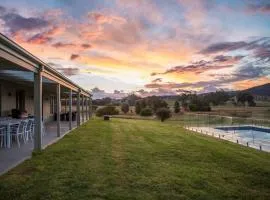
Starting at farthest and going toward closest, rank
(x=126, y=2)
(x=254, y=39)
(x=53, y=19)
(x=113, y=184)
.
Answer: (x=254, y=39) < (x=53, y=19) < (x=126, y=2) < (x=113, y=184)

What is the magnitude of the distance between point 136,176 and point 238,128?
12.5m

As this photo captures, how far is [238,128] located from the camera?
17094 mm

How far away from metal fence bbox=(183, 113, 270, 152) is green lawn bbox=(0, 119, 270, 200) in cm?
477

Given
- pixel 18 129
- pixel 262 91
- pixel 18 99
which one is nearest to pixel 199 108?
pixel 262 91

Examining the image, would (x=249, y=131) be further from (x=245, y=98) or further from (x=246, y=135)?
(x=245, y=98)

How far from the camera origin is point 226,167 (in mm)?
7160

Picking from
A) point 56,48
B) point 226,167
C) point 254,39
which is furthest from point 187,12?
point 226,167

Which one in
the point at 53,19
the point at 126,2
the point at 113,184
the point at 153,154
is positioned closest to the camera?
the point at 113,184

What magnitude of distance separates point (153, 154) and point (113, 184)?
3381mm

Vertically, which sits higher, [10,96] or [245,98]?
[245,98]

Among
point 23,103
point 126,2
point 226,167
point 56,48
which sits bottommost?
point 226,167

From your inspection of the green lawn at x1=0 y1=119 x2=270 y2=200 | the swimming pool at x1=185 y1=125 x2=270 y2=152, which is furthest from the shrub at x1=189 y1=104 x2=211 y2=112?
the green lawn at x1=0 y1=119 x2=270 y2=200

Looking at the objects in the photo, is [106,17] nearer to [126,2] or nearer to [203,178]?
[126,2]

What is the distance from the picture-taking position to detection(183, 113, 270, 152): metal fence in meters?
13.4
